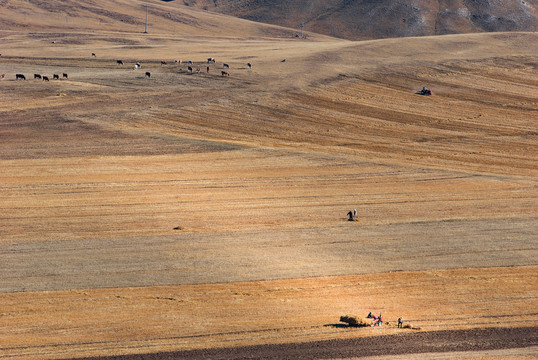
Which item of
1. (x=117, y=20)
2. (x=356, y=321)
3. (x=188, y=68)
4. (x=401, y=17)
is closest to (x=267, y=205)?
(x=356, y=321)

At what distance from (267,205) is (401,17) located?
13076 centimetres

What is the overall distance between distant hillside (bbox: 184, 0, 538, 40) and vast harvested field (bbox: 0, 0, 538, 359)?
7735 cm

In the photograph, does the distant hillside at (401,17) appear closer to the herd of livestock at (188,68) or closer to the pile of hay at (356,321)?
the herd of livestock at (188,68)

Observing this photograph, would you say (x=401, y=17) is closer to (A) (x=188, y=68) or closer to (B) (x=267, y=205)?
(A) (x=188, y=68)

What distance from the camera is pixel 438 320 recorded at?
26.9 metres

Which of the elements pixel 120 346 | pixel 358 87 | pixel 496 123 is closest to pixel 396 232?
pixel 120 346

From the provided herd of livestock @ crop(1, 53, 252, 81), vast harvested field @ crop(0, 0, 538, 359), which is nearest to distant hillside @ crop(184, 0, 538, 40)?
vast harvested field @ crop(0, 0, 538, 359)

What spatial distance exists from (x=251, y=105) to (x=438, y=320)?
40167 millimetres

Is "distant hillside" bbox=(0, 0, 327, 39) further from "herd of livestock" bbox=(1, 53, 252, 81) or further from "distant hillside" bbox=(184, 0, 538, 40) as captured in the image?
"herd of livestock" bbox=(1, 53, 252, 81)

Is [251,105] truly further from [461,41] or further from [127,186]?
[461,41]

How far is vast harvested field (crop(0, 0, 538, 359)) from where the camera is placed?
1035 inches

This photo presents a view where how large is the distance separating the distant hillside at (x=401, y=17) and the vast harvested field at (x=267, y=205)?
77353mm

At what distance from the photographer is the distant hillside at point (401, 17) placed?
157 meters

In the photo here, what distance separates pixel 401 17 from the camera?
161m
